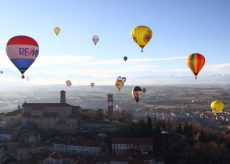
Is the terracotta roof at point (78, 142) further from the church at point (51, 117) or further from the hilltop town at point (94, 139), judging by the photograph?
the church at point (51, 117)

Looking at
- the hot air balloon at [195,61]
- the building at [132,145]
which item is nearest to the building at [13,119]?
the building at [132,145]

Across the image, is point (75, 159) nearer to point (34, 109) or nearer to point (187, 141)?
point (187, 141)

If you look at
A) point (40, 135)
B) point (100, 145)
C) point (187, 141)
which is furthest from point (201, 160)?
point (40, 135)

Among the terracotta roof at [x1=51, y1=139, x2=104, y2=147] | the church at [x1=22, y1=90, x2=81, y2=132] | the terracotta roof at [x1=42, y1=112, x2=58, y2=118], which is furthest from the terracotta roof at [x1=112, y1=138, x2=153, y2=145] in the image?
the terracotta roof at [x1=42, y1=112, x2=58, y2=118]

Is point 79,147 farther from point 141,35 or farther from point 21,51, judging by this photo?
point 21,51

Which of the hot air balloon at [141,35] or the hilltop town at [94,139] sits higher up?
the hot air balloon at [141,35]

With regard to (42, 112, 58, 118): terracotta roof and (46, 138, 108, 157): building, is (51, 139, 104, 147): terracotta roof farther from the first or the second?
(42, 112, 58, 118): terracotta roof
